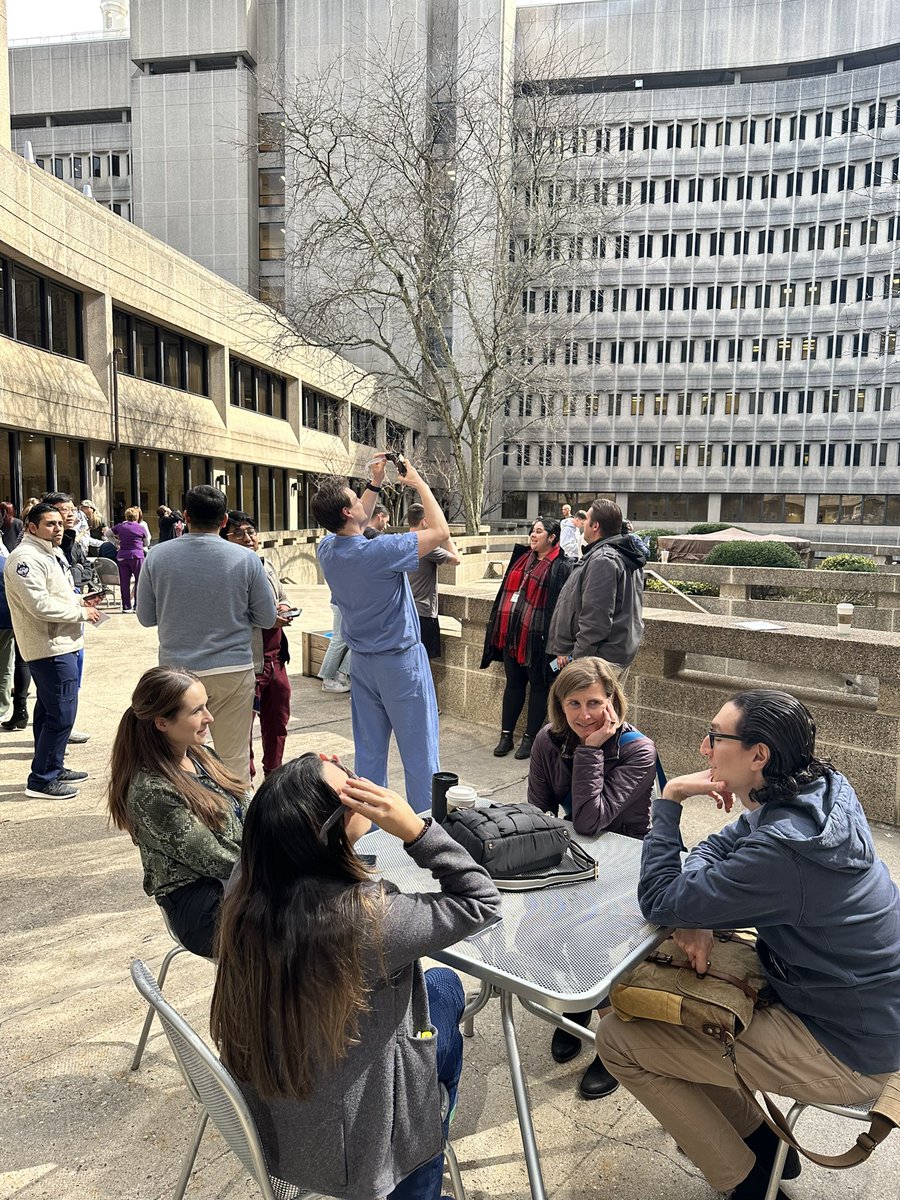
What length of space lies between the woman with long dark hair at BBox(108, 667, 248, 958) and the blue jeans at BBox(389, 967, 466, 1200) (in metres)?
0.72

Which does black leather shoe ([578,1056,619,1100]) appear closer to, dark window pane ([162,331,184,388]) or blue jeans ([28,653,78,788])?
blue jeans ([28,653,78,788])

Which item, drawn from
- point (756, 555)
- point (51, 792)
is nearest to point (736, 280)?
point (756, 555)

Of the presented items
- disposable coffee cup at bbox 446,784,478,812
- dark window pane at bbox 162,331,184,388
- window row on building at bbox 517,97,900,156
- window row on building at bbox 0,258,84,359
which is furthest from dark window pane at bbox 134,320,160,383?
window row on building at bbox 517,97,900,156

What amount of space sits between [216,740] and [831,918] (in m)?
3.49

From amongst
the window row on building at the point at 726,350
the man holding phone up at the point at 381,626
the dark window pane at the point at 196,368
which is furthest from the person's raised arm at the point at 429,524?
the window row on building at the point at 726,350

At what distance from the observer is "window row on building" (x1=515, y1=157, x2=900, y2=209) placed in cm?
4500

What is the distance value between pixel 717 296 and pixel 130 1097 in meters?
52.7

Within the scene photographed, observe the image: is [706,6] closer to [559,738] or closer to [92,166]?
[92,166]

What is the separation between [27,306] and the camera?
17312mm

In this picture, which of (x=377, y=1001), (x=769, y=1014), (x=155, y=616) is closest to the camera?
(x=377, y=1001)

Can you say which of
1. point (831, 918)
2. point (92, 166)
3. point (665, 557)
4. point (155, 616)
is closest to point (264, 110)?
point (92, 166)

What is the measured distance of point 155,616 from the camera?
450cm

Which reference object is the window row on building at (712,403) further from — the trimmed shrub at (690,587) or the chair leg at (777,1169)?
the chair leg at (777,1169)

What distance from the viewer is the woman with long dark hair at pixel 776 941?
2.00 m
